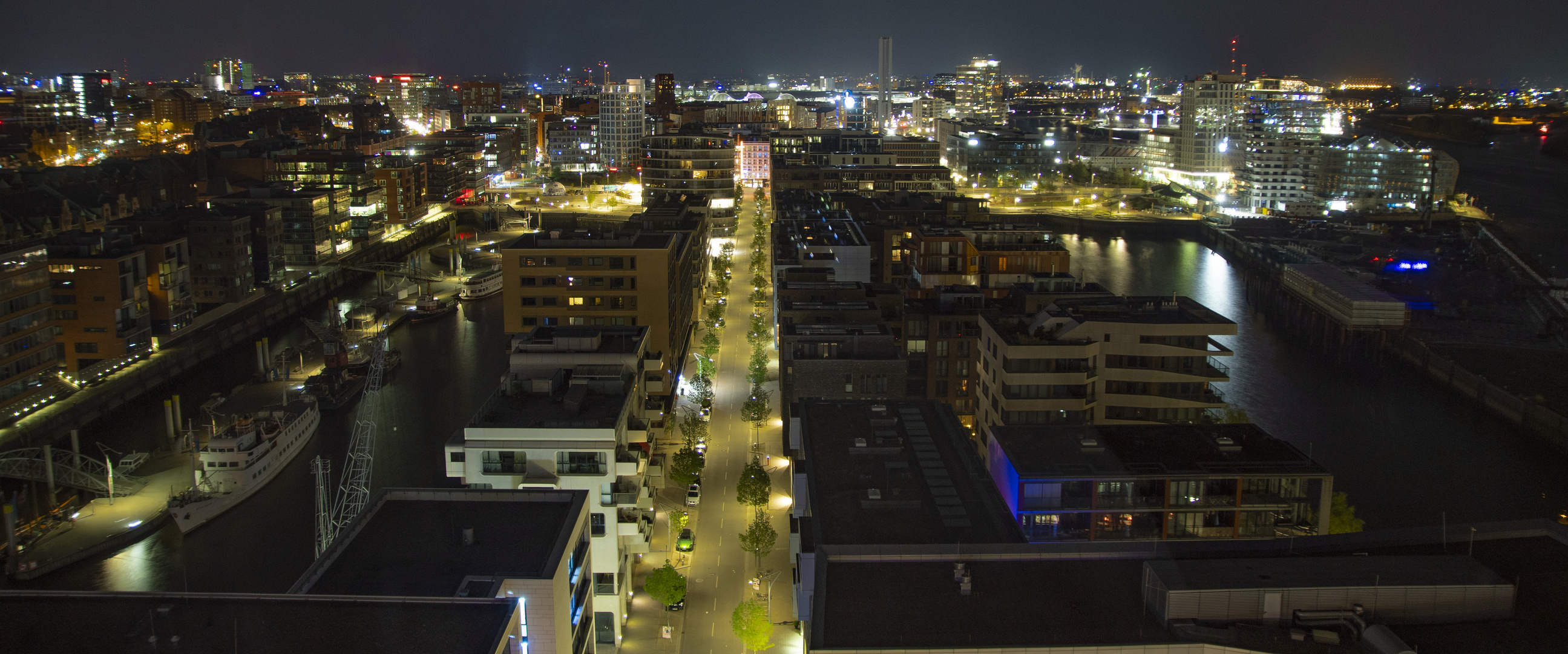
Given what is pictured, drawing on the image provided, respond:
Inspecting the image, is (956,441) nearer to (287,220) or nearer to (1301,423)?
(1301,423)

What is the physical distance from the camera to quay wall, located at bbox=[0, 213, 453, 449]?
47.0 feet

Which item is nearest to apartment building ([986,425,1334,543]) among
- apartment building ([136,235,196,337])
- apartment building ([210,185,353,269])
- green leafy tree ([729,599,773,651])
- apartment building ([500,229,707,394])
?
green leafy tree ([729,599,773,651])

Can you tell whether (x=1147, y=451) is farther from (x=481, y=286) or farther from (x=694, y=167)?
(x=694, y=167)

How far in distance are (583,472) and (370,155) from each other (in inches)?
1146

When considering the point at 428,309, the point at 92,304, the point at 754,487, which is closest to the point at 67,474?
the point at 92,304

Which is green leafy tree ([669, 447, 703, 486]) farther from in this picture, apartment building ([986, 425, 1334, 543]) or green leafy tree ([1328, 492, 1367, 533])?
green leafy tree ([1328, 492, 1367, 533])

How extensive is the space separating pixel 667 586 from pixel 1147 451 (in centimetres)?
404

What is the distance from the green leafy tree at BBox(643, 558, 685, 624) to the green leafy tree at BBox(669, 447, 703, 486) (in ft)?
7.70

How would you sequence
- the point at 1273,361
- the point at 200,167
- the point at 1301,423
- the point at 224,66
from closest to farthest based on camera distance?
1. the point at 1301,423
2. the point at 1273,361
3. the point at 200,167
4. the point at 224,66

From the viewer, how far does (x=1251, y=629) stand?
444 centimetres

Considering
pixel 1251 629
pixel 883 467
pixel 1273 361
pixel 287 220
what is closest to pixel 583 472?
pixel 883 467

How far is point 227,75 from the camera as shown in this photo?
79188 millimetres

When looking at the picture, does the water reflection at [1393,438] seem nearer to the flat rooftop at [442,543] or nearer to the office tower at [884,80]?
the flat rooftop at [442,543]

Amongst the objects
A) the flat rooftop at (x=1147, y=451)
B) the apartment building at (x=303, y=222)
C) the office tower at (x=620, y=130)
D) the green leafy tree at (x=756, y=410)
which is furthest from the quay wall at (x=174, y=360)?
the office tower at (x=620, y=130)
